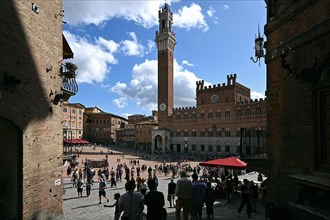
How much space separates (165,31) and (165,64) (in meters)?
9.47

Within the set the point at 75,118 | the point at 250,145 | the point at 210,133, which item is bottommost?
the point at 210,133

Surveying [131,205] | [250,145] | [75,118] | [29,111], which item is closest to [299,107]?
[131,205]

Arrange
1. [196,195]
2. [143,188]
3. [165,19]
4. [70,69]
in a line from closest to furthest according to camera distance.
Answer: [196,195]
[70,69]
[143,188]
[165,19]

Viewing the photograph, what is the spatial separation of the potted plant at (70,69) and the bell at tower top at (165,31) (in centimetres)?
5985

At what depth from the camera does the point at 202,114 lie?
59.7m

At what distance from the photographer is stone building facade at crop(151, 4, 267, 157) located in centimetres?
5268

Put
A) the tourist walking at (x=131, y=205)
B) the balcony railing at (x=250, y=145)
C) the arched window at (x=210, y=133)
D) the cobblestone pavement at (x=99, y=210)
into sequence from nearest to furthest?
1. the tourist walking at (x=131, y=205)
2. the cobblestone pavement at (x=99, y=210)
3. the balcony railing at (x=250, y=145)
4. the arched window at (x=210, y=133)

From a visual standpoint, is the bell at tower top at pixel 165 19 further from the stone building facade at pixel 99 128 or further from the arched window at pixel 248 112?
the stone building facade at pixel 99 128

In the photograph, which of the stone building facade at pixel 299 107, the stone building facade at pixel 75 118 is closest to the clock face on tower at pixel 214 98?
the stone building facade at pixel 75 118

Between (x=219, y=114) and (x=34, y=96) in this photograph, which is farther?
(x=219, y=114)

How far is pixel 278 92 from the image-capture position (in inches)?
288

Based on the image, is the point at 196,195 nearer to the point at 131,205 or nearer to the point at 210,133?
the point at 131,205

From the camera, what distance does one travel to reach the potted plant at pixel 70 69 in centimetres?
956

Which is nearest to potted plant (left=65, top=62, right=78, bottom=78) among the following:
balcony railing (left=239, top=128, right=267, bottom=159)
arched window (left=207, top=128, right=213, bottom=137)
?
balcony railing (left=239, top=128, right=267, bottom=159)
